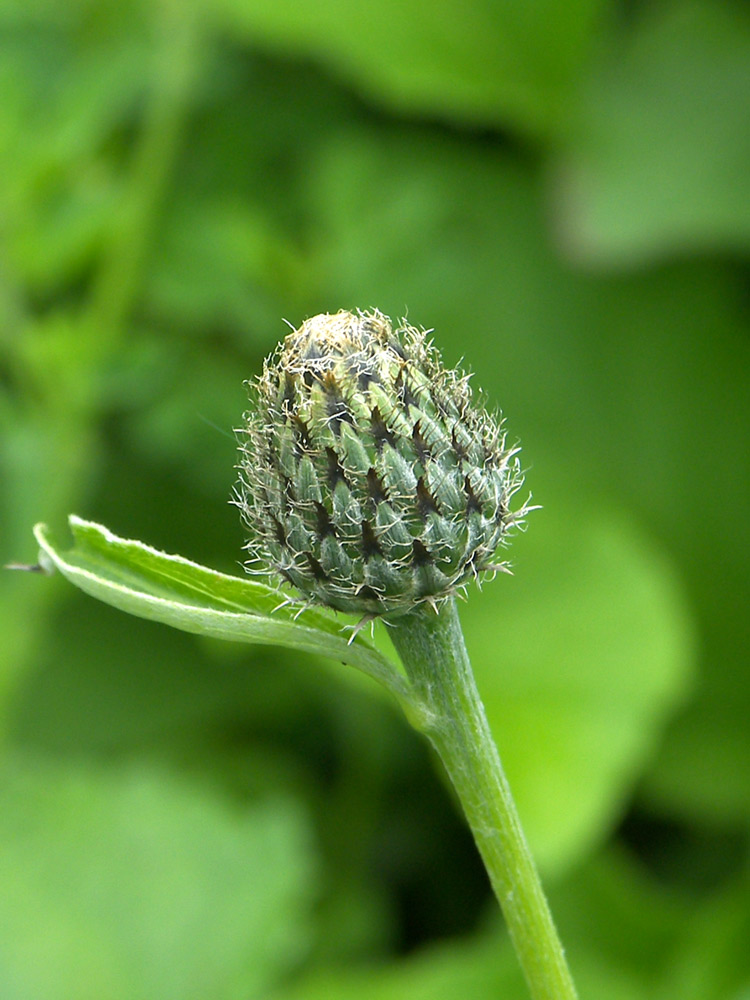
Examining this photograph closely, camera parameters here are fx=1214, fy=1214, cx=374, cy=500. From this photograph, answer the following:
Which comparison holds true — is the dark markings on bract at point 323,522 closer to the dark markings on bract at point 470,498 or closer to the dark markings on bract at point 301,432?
the dark markings on bract at point 301,432

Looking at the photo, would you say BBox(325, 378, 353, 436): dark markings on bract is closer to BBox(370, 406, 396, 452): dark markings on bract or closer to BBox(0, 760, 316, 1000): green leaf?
BBox(370, 406, 396, 452): dark markings on bract

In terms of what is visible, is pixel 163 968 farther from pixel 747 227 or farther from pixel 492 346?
pixel 747 227

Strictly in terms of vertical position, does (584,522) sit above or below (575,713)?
above

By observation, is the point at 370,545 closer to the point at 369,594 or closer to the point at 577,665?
the point at 369,594

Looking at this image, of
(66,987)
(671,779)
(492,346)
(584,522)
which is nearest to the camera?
(66,987)

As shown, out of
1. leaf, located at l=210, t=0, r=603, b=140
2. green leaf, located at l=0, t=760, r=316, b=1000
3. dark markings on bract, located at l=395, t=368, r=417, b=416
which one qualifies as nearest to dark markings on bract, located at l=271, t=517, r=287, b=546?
dark markings on bract, located at l=395, t=368, r=417, b=416

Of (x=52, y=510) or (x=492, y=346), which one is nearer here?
(x=52, y=510)

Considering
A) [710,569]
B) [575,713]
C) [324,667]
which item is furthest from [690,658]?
[324,667]
